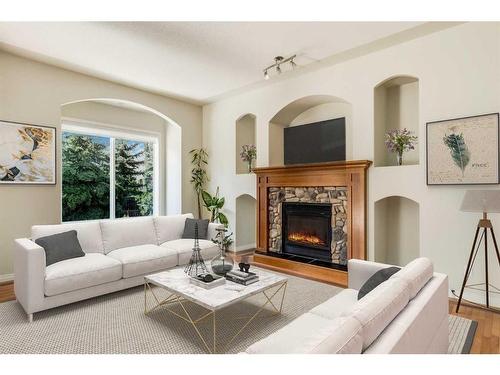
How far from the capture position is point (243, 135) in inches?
229

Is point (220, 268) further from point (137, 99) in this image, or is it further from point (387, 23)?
point (137, 99)

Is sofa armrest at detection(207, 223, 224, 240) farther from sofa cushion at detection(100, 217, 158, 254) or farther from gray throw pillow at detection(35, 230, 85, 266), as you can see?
gray throw pillow at detection(35, 230, 85, 266)

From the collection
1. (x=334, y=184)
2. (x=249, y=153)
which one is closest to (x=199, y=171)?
(x=249, y=153)

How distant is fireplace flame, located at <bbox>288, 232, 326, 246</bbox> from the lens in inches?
178

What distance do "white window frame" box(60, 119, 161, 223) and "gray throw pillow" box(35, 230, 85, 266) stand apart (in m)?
2.77

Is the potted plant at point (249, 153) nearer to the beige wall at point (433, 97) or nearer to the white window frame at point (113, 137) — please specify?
the beige wall at point (433, 97)

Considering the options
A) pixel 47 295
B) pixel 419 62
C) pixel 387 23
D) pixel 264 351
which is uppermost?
pixel 387 23

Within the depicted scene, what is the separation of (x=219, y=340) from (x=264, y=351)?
108cm

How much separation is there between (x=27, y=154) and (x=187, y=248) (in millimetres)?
2488

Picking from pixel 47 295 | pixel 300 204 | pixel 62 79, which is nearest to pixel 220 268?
pixel 47 295

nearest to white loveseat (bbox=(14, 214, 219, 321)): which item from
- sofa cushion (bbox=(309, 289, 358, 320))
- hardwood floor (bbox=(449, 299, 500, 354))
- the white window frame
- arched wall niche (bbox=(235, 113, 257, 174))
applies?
arched wall niche (bbox=(235, 113, 257, 174))

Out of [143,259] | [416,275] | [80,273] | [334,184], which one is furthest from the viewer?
[334,184]

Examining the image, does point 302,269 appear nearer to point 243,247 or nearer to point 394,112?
point 243,247

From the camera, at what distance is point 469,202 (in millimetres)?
2789
